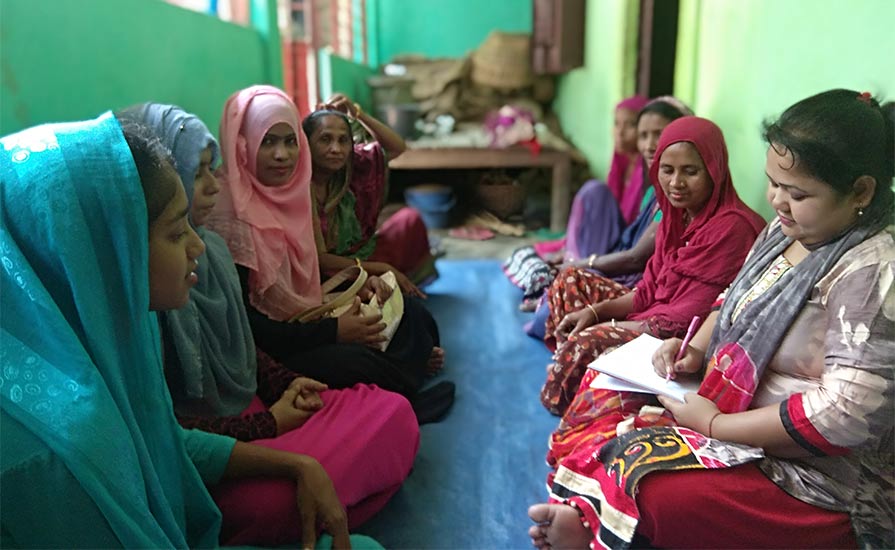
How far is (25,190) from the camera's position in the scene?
83cm

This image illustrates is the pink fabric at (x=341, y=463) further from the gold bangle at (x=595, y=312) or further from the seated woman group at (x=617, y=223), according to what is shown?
the seated woman group at (x=617, y=223)

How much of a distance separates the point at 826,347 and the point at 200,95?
8.60 ft

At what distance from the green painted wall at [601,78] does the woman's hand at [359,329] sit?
236 cm

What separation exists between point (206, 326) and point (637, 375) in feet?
3.26

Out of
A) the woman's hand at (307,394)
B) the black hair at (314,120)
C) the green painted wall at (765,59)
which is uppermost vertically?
the green painted wall at (765,59)

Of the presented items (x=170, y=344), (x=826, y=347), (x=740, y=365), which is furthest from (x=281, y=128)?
(x=826, y=347)

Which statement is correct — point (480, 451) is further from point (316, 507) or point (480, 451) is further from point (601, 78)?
point (601, 78)

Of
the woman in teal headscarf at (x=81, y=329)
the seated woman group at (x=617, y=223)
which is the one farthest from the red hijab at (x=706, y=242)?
the woman in teal headscarf at (x=81, y=329)

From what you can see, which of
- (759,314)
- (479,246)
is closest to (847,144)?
(759,314)

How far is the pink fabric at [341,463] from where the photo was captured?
1282 mm

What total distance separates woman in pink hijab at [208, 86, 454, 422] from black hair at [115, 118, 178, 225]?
0.89m

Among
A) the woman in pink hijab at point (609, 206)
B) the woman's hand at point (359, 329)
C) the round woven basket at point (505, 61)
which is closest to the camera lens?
the woman's hand at point (359, 329)

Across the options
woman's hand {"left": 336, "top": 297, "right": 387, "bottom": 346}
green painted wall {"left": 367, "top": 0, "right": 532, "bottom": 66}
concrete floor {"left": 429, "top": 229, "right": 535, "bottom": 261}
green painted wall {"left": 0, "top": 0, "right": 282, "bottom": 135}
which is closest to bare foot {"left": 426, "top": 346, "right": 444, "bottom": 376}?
woman's hand {"left": 336, "top": 297, "right": 387, "bottom": 346}

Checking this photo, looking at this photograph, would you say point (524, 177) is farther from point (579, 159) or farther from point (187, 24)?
point (187, 24)
